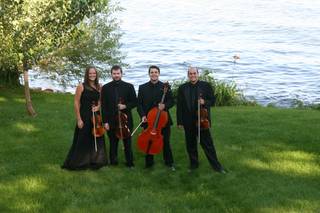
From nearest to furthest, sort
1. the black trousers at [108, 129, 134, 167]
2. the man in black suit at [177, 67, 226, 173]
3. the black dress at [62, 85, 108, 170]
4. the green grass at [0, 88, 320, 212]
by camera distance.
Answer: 1. the green grass at [0, 88, 320, 212]
2. the man in black suit at [177, 67, 226, 173]
3. the black dress at [62, 85, 108, 170]
4. the black trousers at [108, 129, 134, 167]

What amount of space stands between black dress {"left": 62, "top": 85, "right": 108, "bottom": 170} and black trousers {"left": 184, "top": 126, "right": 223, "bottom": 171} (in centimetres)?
192

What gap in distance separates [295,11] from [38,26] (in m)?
56.5

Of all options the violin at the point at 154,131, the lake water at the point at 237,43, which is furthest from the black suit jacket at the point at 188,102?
the lake water at the point at 237,43

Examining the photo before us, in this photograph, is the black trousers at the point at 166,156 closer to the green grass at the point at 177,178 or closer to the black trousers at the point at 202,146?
the green grass at the point at 177,178

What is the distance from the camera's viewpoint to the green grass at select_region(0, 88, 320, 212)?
9.96 meters

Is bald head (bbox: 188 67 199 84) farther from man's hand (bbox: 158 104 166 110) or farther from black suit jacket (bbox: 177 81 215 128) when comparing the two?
man's hand (bbox: 158 104 166 110)

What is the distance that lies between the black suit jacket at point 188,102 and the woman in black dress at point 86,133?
1.77 metres

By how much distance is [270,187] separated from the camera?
10836mm

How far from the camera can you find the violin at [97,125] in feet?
37.0

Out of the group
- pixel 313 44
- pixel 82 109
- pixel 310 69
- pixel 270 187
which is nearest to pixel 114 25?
pixel 82 109

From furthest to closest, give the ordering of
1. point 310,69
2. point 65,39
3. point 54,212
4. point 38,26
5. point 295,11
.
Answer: point 295,11, point 310,69, point 65,39, point 38,26, point 54,212

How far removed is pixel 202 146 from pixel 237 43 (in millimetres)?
39500

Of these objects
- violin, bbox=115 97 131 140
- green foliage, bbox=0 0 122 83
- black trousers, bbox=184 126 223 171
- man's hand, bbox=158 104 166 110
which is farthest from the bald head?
green foliage, bbox=0 0 122 83

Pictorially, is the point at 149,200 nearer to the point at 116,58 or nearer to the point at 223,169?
the point at 223,169
